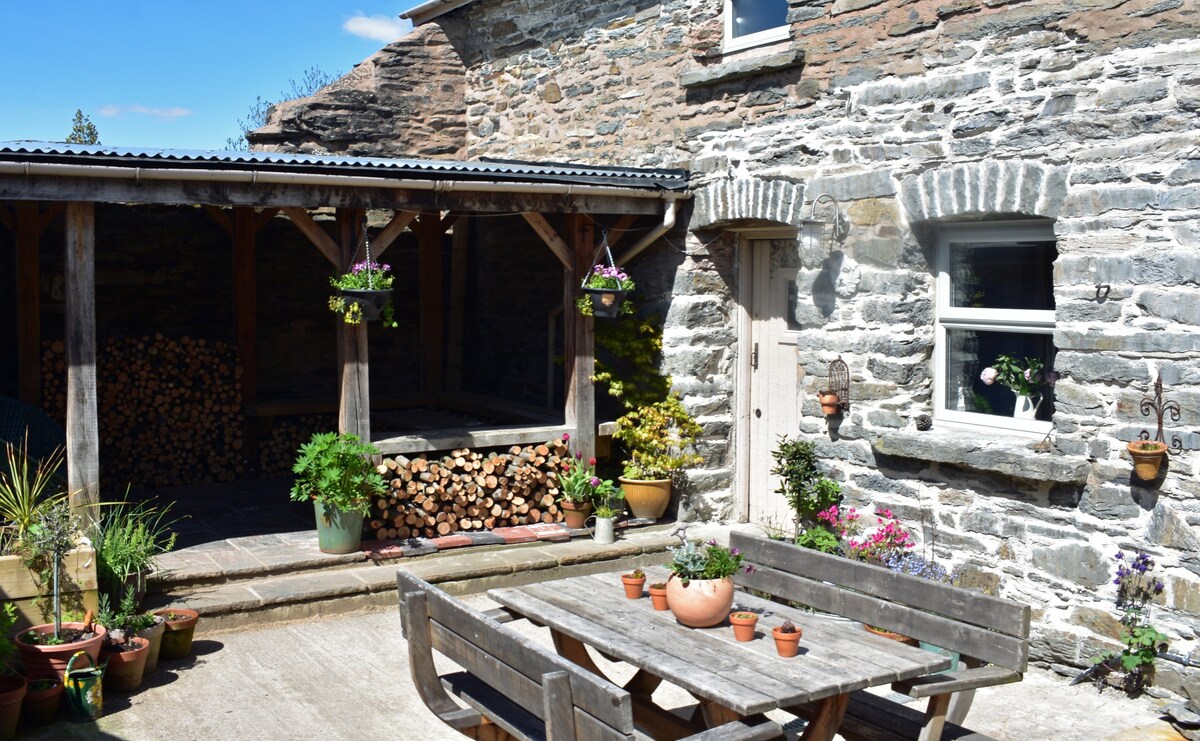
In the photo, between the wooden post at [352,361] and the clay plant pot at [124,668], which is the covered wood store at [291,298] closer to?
the wooden post at [352,361]

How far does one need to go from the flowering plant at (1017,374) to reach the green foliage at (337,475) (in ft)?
12.9

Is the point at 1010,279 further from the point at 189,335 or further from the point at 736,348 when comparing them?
the point at 189,335

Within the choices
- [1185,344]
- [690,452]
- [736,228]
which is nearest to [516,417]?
[690,452]

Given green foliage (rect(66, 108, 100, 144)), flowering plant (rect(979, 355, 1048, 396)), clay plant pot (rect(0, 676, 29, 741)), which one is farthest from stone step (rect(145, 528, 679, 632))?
green foliage (rect(66, 108, 100, 144))

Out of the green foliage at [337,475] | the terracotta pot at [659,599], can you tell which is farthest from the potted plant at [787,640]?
the green foliage at [337,475]

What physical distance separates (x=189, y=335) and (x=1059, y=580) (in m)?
7.59

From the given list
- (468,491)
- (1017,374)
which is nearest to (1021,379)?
(1017,374)

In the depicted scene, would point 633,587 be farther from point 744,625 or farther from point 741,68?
point 741,68

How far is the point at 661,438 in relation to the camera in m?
8.89

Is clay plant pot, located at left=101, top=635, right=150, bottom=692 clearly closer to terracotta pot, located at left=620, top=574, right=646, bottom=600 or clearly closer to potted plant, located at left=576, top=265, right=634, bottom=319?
terracotta pot, located at left=620, top=574, right=646, bottom=600

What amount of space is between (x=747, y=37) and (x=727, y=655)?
5548 millimetres

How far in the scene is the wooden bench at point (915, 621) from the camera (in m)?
4.29

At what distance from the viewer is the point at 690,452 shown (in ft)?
29.4

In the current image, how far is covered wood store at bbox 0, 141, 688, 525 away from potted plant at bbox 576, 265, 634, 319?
21 centimetres
